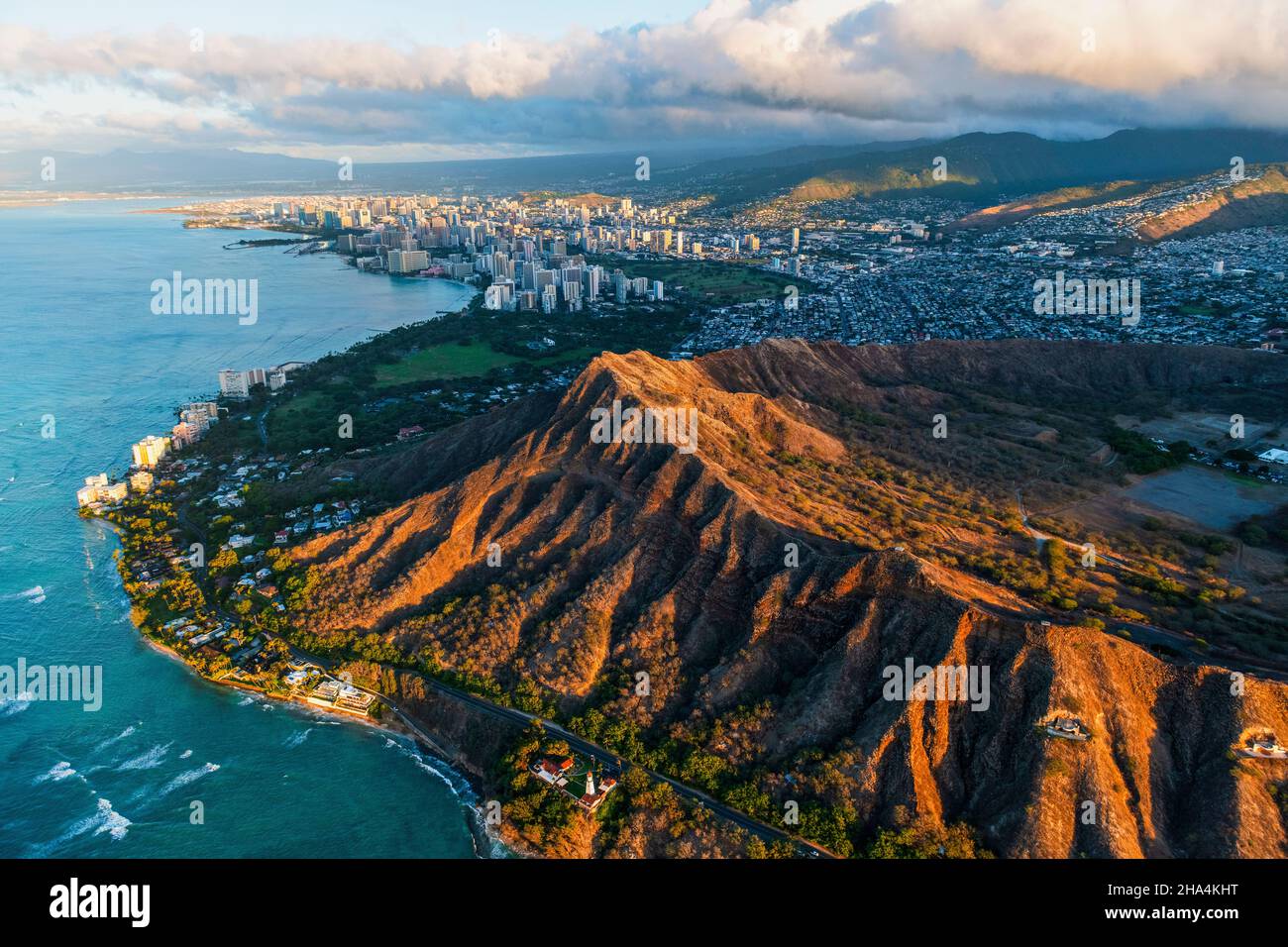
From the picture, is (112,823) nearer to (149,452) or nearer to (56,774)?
(56,774)

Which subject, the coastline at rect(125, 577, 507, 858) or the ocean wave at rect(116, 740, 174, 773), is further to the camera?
the ocean wave at rect(116, 740, 174, 773)

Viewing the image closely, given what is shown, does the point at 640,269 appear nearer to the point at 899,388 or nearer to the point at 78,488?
the point at 899,388

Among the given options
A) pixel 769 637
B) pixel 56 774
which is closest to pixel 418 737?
pixel 56 774

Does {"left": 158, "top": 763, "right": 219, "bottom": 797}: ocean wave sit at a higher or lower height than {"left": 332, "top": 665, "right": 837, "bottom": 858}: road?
lower

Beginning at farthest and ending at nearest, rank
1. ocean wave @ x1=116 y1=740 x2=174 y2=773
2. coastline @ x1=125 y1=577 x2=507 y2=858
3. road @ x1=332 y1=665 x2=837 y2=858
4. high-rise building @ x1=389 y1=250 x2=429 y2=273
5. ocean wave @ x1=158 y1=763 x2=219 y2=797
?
high-rise building @ x1=389 y1=250 x2=429 y2=273 < ocean wave @ x1=116 y1=740 x2=174 y2=773 < ocean wave @ x1=158 y1=763 x2=219 y2=797 < coastline @ x1=125 y1=577 x2=507 y2=858 < road @ x1=332 y1=665 x2=837 y2=858

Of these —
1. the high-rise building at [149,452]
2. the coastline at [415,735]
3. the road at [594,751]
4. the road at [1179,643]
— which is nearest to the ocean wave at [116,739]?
the coastline at [415,735]

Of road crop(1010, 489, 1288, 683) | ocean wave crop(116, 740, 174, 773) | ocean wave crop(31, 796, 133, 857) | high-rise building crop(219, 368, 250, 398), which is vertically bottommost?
ocean wave crop(31, 796, 133, 857)

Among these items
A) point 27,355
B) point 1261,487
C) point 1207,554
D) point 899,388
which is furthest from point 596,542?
point 27,355

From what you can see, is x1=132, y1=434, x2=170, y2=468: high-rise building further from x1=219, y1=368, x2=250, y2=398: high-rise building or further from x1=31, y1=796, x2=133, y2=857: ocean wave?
x1=31, y1=796, x2=133, y2=857: ocean wave

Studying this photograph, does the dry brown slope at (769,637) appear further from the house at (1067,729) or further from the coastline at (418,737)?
the coastline at (418,737)

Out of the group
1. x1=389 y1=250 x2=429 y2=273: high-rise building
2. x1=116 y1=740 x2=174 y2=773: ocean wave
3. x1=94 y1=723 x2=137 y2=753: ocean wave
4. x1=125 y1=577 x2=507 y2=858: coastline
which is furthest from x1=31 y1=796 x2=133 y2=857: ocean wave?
x1=389 y1=250 x2=429 y2=273: high-rise building
